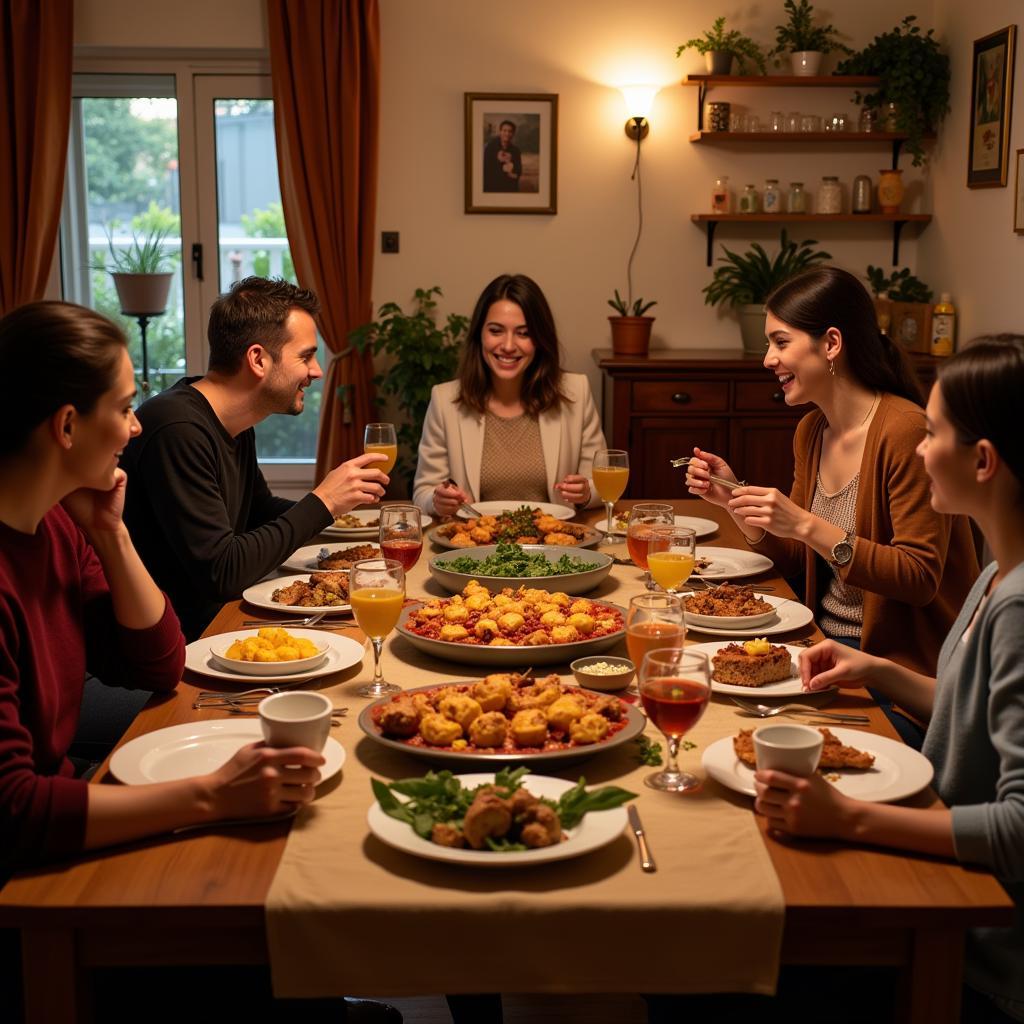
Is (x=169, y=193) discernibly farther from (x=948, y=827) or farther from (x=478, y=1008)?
(x=948, y=827)

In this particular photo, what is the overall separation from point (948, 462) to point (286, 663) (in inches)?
39.6

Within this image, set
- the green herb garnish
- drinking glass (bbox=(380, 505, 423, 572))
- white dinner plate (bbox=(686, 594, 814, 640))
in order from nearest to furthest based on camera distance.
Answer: white dinner plate (bbox=(686, 594, 814, 640))
drinking glass (bbox=(380, 505, 423, 572))
the green herb garnish

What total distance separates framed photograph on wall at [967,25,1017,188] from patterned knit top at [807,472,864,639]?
2452 millimetres

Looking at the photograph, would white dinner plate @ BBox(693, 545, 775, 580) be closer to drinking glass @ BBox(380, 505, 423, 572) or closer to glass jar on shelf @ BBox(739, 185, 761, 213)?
drinking glass @ BBox(380, 505, 423, 572)

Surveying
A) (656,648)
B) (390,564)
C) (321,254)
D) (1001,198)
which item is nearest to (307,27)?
(321,254)

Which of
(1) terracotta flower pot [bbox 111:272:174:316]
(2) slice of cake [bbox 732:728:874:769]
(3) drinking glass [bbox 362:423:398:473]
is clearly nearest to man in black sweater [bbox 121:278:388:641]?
(3) drinking glass [bbox 362:423:398:473]

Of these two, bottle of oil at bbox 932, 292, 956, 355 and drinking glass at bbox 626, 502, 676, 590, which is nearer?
drinking glass at bbox 626, 502, 676, 590

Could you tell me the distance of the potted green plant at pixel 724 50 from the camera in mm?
5195

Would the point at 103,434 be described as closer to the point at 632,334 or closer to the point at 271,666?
the point at 271,666

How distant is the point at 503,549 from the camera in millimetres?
2486

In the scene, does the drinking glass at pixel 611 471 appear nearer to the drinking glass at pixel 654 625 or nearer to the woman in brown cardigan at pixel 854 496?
the woman in brown cardigan at pixel 854 496

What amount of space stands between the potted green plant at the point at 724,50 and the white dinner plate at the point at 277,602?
3.58m

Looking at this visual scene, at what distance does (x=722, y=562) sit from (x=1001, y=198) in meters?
2.70

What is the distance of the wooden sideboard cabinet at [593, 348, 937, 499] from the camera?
507 centimetres
